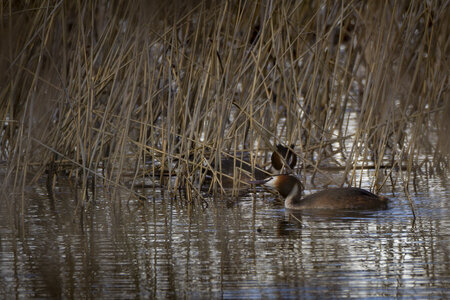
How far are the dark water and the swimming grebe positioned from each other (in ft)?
0.40

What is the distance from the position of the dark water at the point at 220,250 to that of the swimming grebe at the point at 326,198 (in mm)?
123

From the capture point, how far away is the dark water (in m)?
4.81

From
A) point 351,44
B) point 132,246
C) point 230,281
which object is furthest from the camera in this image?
point 351,44

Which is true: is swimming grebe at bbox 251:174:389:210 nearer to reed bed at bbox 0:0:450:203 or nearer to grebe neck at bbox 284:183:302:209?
grebe neck at bbox 284:183:302:209

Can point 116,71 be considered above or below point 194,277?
above

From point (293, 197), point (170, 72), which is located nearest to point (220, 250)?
point (170, 72)

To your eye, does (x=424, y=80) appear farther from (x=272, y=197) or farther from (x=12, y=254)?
(x=12, y=254)

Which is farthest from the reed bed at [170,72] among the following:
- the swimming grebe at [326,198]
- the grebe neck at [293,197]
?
the grebe neck at [293,197]

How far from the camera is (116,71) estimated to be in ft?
23.4

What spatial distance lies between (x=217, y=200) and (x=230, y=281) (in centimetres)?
298

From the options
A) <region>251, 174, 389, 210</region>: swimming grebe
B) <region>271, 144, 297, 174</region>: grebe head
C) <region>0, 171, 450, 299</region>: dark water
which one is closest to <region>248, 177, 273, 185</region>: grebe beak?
<region>251, 174, 389, 210</region>: swimming grebe

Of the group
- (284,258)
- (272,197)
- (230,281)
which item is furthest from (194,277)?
(272,197)

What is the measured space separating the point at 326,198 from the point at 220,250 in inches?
79.2

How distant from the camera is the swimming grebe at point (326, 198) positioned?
737 cm
